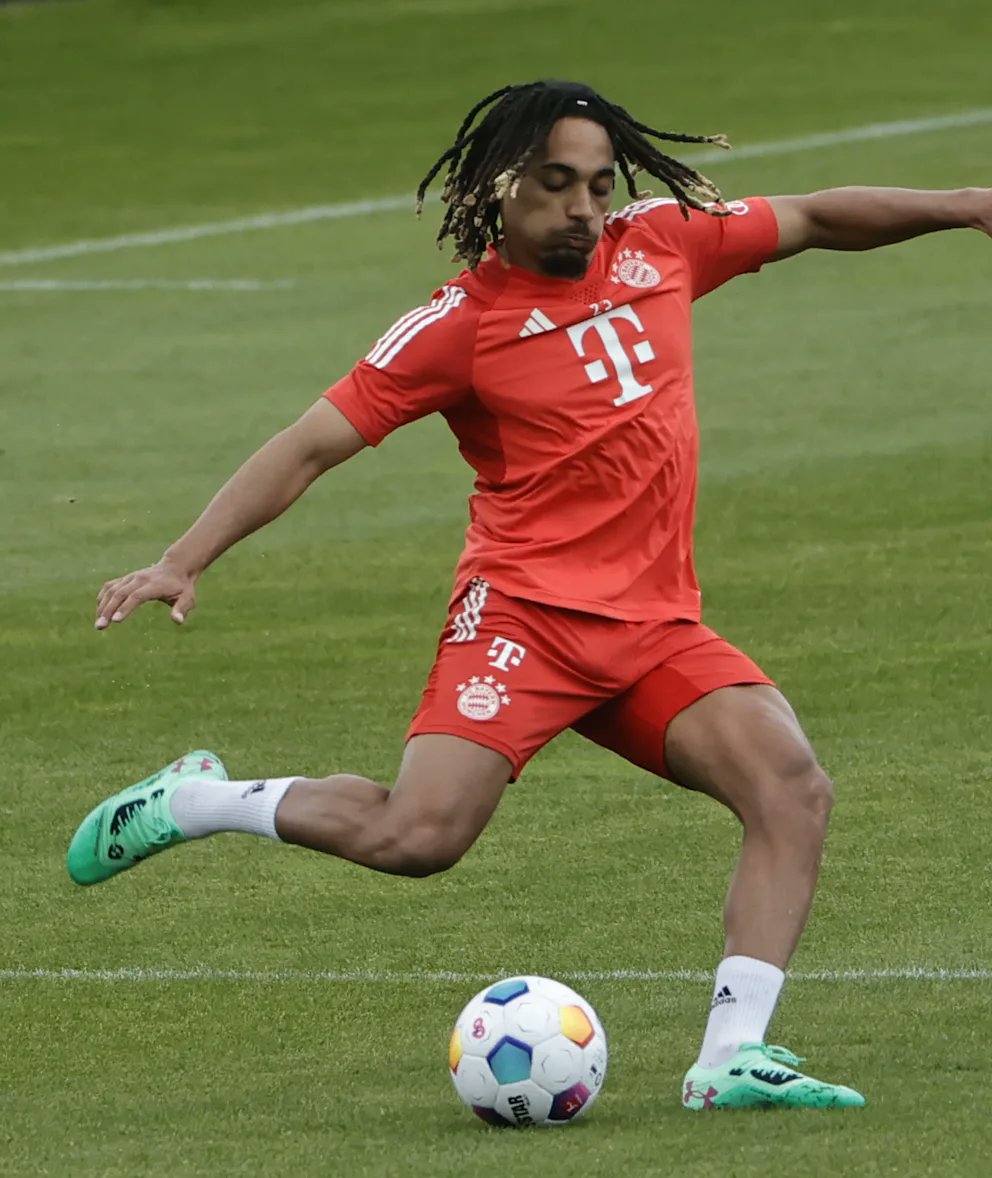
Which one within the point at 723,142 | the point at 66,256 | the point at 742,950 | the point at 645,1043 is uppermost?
the point at 723,142

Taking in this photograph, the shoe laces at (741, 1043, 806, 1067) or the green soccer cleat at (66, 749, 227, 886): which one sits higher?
the green soccer cleat at (66, 749, 227, 886)

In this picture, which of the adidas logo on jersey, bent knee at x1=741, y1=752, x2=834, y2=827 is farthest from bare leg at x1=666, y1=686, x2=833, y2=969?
the adidas logo on jersey

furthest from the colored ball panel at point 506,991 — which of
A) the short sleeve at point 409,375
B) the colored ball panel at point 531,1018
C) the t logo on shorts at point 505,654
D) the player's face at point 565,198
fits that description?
the player's face at point 565,198

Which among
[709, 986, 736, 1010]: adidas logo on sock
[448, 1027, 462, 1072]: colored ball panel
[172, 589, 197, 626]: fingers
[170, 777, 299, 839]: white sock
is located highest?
[172, 589, 197, 626]: fingers

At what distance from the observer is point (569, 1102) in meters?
6.84

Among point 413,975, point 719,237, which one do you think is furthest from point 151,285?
point 719,237

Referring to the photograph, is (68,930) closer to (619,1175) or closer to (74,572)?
(619,1175)

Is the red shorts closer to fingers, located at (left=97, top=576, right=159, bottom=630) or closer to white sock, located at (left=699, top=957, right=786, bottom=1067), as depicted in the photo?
white sock, located at (left=699, top=957, right=786, bottom=1067)

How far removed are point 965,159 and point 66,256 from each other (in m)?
7.99

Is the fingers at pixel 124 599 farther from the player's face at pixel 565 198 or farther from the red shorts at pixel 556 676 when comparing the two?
the player's face at pixel 565 198

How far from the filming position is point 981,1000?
7828 millimetres

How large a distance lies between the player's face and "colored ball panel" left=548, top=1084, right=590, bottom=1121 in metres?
1.98

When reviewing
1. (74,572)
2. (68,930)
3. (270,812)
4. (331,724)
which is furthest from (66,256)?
(270,812)

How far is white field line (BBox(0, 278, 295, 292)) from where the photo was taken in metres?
22.1
